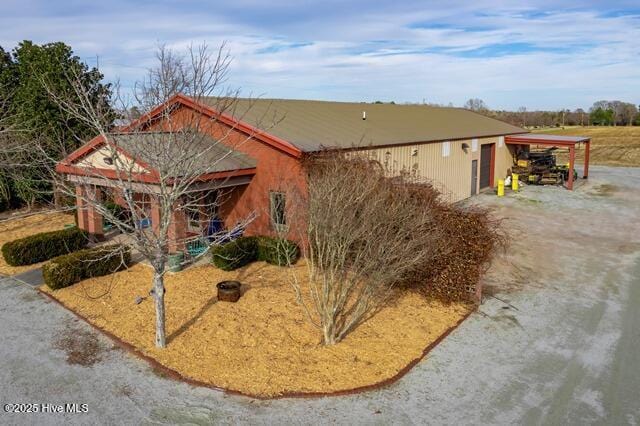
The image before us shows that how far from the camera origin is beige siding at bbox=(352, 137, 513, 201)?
1942 centimetres

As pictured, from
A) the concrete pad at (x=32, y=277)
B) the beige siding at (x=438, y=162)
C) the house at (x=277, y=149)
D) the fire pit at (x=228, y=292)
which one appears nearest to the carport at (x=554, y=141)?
the beige siding at (x=438, y=162)

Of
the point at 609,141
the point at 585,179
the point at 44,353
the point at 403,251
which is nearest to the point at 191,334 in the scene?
the point at 44,353

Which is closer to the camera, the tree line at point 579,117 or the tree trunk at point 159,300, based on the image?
the tree trunk at point 159,300

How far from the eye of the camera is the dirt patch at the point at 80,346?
9294 mm

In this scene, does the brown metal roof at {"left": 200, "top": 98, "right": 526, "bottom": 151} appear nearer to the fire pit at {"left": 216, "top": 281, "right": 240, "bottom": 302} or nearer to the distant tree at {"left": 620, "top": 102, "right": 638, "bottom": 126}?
the fire pit at {"left": 216, "top": 281, "right": 240, "bottom": 302}

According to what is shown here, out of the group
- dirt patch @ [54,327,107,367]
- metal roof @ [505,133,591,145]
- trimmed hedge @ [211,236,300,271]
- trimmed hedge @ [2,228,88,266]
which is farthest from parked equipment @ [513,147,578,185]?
dirt patch @ [54,327,107,367]

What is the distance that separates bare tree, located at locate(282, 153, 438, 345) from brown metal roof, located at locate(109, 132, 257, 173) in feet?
8.40

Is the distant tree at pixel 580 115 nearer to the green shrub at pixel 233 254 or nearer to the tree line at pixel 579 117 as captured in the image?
the tree line at pixel 579 117

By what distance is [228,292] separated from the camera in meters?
11.7

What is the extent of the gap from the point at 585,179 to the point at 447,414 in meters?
31.6

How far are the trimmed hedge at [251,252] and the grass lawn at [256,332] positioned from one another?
526 millimetres

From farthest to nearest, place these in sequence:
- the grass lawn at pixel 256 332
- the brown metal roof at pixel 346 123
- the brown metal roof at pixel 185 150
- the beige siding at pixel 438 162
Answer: the beige siding at pixel 438 162
the brown metal roof at pixel 346 123
the brown metal roof at pixel 185 150
the grass lawn at pixel 256 332

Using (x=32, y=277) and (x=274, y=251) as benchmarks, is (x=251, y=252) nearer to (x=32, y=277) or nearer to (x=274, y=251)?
(x=274, y=251)

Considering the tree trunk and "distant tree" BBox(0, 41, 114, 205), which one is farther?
"distant tree" BBox(0, 41, 114, 205)
